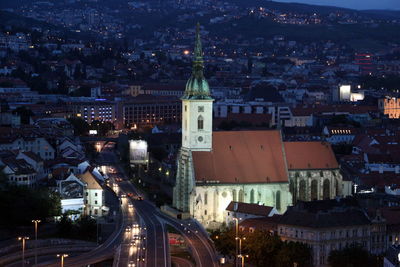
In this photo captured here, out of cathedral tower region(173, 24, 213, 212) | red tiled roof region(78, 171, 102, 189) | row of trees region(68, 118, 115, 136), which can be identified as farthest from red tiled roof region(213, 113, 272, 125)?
cathedral tower region(173, 24, 213, 212)

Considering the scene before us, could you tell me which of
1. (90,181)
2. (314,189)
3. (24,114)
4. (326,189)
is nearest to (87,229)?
(90,181)

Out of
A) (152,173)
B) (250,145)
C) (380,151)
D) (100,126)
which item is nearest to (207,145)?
(250,145)

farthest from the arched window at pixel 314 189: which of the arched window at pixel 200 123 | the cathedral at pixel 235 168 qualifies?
the arched window at pixel 200 123

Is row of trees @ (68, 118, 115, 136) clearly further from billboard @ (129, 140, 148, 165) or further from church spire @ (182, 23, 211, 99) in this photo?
church spire @ (182, 23, 211, 99)

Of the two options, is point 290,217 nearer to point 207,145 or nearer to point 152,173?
point 207,145

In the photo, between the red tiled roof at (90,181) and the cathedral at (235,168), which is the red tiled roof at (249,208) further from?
the red tiled roof at (90,181)

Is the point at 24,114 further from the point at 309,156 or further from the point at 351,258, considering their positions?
the point at 351,258
